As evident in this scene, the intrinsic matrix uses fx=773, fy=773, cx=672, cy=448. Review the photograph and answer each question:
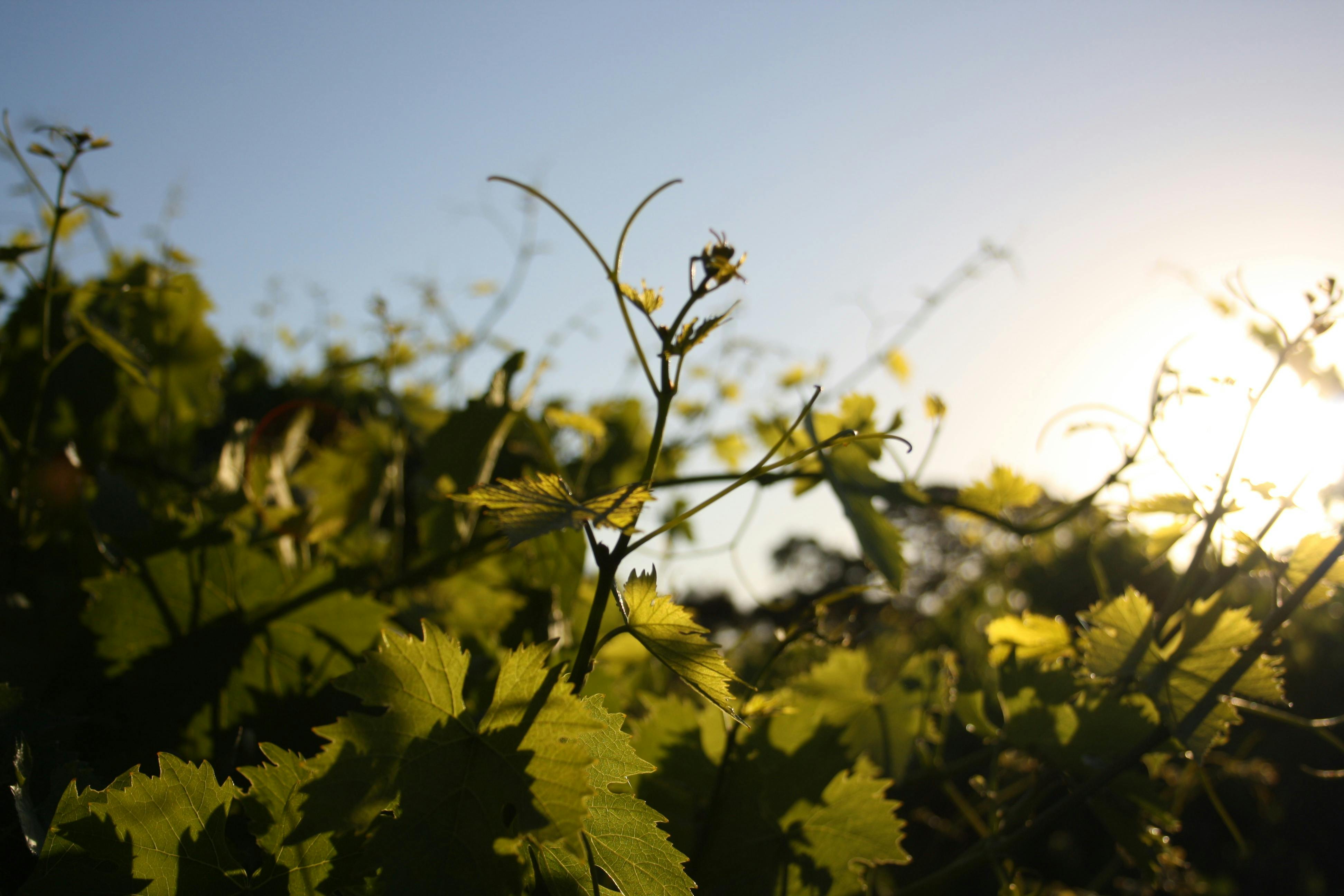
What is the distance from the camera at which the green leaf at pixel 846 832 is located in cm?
65

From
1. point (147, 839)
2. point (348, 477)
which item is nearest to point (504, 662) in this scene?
point (147, 839)

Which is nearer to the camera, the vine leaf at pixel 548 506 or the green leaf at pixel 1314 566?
the vine leaf at pixel 548 506

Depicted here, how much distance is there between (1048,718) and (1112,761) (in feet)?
0.21

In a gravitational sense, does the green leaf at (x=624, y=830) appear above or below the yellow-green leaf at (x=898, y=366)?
below

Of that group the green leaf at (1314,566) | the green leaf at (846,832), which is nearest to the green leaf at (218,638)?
the green leaf at (846,832)

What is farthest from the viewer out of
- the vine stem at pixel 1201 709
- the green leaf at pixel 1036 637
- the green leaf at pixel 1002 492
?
the green leaf at pixel 1002 492

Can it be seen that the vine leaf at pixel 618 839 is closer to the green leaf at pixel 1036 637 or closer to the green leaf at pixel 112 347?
the green leaf at pixel 1036 637

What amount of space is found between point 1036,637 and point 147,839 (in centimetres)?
70

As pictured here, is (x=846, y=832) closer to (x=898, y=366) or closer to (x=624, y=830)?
(x=624, y=830)

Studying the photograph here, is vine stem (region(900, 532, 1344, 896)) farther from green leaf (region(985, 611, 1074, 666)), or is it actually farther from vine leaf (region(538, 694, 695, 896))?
vine leaf (region(538, 694, 695, 896))

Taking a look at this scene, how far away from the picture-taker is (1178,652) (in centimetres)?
66

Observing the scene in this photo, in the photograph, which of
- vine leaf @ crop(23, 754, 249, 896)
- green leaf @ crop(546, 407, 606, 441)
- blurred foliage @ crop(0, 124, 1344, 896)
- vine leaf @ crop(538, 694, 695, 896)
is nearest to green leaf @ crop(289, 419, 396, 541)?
blurred foliage @ crop(0, 124, 1344, 896)

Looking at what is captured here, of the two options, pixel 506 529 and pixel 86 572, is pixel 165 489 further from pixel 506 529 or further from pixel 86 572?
pixel 506 529

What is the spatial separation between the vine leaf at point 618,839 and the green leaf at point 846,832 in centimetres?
28
